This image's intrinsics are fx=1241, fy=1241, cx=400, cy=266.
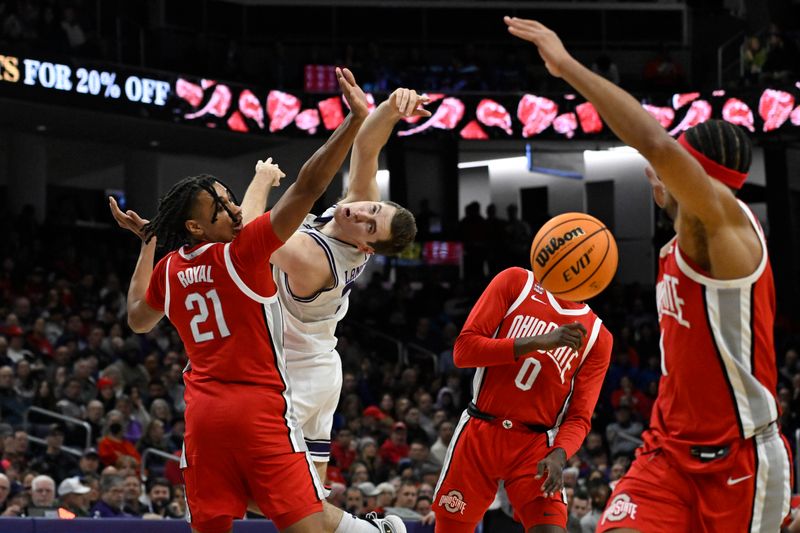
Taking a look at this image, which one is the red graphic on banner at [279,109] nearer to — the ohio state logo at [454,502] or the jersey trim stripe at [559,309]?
the jersey trim stripe at [559,309]

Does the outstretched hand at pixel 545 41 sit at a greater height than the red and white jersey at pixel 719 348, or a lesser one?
greater

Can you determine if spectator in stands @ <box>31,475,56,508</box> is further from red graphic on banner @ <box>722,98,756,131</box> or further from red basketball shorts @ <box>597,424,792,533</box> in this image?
red graphic on banner @ <box>722,98,756,131</box>

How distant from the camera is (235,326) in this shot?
5.25 metres

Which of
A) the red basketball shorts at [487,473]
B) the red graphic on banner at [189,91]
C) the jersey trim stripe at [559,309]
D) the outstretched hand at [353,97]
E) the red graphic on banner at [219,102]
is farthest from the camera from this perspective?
the red graphic on banner at [219,102]

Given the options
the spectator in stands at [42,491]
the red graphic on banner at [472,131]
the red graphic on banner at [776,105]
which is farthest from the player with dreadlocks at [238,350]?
the red graphic on banner at [776,105]

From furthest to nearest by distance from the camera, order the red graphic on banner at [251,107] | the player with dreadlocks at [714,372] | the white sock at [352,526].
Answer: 1. the red graphic on banner at [251,107]
2. the white sock at [352,526]
3. the player with dreadlocks at [714,372]

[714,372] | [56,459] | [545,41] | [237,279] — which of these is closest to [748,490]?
[714,372]

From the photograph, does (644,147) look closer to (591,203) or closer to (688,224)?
(688,224)

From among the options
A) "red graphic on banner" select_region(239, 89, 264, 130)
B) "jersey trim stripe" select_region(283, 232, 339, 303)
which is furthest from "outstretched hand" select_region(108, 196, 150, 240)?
"red graphic on banner" select_region(239, 89, 264, 130)

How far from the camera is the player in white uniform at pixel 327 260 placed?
19.6 feet

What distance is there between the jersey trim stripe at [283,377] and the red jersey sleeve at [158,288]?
0.53m

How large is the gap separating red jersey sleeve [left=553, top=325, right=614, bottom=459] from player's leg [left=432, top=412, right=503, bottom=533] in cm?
39

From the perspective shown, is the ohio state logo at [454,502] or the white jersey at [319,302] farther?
the ohio state logo at [454,502]

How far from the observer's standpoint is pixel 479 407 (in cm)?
661
